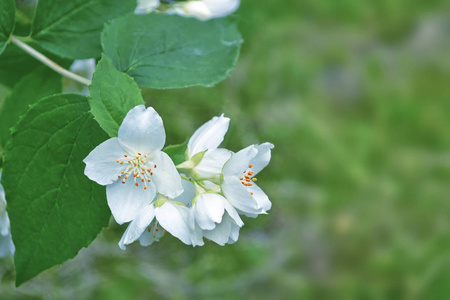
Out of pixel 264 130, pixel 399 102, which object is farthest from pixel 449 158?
pixel 264 130

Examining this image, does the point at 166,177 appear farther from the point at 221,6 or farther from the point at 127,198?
the point at 221,6

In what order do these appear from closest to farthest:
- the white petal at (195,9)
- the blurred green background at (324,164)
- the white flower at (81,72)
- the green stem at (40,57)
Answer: the green stem at (40,57), the white petal at (195,9), the white flower at (81,72), the blurred green background at (324,164)

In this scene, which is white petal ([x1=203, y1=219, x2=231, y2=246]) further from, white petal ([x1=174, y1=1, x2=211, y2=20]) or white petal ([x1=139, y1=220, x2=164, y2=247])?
white petal ([x1=174, y1=1, x2=211, y2=20])

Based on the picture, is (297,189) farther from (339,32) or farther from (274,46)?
(339,32)

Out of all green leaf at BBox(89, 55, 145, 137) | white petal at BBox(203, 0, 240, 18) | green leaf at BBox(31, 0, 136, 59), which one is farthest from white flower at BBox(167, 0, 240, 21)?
green leaf at BBox(89, 55, 145, 137)

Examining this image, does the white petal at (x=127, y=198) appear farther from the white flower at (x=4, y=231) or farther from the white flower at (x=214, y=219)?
the white flower at (x=4, y=231)

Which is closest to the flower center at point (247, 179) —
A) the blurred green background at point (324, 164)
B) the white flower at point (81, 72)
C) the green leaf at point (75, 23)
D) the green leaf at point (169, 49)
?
the green leaf at point (169, 49)
